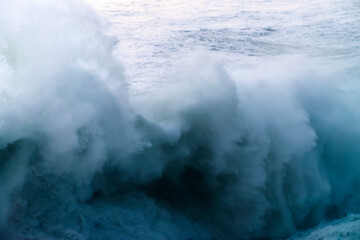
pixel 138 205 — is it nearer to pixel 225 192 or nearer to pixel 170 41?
pixel 225 192

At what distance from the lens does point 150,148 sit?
606 cm

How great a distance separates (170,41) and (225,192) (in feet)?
23.7

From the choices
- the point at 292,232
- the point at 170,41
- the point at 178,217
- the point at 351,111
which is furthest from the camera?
the point at 170,41

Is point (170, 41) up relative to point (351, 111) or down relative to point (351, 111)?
up

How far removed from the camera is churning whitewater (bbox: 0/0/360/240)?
16.5 feet

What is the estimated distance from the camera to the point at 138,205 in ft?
18.4

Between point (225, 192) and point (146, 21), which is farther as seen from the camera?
point (146, 21)

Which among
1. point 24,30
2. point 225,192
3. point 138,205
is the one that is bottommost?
point 225,192

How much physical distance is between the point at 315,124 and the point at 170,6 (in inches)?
459

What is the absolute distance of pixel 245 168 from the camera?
6535 mm

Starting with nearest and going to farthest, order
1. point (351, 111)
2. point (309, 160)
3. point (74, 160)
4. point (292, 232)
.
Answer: point (74, 160) < point (292, 232) < point (309, 160) < point (351, 111)

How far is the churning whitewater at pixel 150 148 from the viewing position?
198 inches

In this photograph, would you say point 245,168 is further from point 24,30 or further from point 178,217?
point 24,30

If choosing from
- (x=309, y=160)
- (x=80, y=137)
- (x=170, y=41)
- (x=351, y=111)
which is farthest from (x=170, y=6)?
(x=80, y=137)
